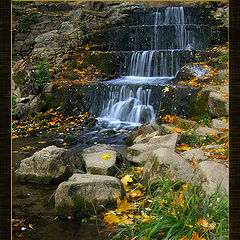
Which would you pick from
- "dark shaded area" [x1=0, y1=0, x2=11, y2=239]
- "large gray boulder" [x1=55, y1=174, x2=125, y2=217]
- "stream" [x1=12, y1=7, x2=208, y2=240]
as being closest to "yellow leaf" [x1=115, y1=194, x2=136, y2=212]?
"large gray boulder" [x1=55, y1=174, x2=125, y2=217]

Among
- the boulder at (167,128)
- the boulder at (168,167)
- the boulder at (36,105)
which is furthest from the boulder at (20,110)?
the boulder at (168,167)

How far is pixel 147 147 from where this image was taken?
4.78 meters

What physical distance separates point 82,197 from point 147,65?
805cm

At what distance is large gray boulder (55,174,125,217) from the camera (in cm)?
320

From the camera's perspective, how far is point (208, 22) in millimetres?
13188

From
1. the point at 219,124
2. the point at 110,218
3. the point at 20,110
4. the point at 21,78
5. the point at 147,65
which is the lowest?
the point at 110,218

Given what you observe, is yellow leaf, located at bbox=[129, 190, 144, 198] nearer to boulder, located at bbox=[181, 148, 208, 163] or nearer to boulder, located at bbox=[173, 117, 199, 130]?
boulder, located at bbox=[181, 148, 208, 163]

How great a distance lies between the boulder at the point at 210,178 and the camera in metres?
2.65

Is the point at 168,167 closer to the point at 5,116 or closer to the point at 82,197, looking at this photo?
the point at 82,197

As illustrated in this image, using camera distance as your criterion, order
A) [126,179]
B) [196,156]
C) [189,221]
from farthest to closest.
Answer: [126,179]
[196,156]
[189,221]

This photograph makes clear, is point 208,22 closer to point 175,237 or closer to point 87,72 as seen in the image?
point 87,72

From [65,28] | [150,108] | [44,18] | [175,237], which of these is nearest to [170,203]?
[175,237]

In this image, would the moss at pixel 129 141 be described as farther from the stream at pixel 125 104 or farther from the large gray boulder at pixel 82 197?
the large gray boulder at pixel 82 197

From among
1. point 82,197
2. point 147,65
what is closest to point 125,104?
point 147,65
